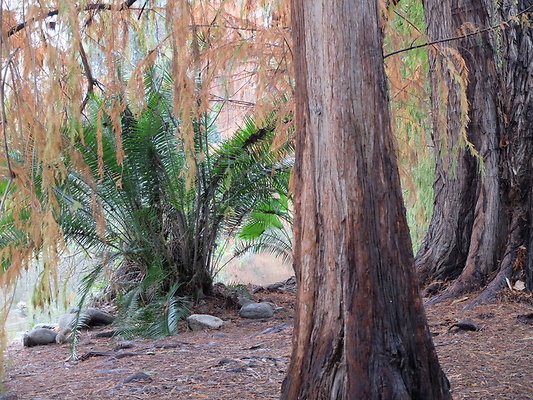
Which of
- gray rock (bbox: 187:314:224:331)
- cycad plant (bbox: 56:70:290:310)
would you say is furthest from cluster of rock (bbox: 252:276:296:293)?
gray rock (bbox: 187:314:224:331)

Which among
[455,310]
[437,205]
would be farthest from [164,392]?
[437,205]

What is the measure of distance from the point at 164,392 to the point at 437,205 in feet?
10.3

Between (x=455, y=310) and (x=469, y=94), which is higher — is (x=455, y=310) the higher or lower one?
the lower one

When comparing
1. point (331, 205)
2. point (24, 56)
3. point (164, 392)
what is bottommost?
point (164, 392)

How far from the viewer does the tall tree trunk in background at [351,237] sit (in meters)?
2.45

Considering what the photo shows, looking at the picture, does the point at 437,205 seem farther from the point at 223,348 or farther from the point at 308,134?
the point at 308,134

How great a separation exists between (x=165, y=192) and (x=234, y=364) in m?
3.01

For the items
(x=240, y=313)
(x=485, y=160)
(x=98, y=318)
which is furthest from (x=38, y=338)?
(x=485, y=160)

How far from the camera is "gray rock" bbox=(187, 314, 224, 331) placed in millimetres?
5982

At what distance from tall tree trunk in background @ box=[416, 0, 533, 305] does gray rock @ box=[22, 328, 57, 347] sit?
3719 mm

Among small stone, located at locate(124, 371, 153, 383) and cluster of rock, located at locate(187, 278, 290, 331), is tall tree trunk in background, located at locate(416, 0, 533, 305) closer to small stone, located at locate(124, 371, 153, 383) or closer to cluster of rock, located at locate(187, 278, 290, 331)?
cluster of rock, located at locate(187, 278, 290, 331)

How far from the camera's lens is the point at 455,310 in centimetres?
480

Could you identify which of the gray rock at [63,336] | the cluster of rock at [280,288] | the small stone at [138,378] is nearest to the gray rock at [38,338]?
the gray rock at [63,336]

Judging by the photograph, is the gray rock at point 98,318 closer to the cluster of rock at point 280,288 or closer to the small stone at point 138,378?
the cluster of rock at point 280,288
